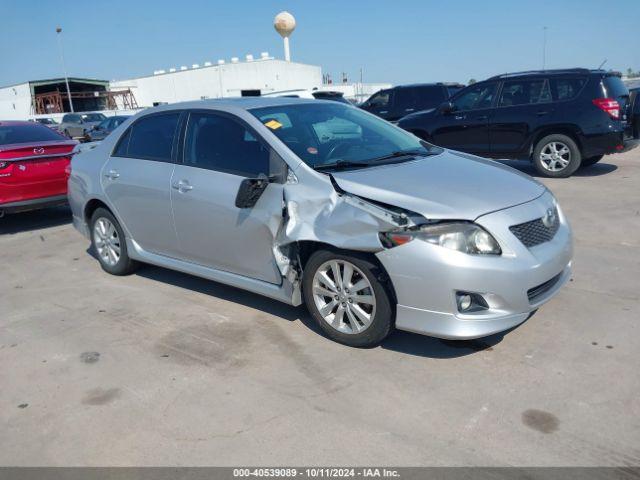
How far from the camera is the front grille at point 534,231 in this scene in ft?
11.4

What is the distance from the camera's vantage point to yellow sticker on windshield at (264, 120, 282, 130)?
4241 millimetres

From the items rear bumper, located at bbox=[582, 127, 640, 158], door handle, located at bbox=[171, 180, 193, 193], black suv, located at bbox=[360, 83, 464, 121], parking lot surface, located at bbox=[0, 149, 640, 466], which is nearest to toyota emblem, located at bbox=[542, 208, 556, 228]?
parking lot surface, located at bbox=[0, 149, 640, 466]

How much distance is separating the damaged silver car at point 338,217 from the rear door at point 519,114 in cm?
540

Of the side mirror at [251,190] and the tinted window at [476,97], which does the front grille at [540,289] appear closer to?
the side mirror at [251,190]

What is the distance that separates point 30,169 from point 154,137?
3.76m

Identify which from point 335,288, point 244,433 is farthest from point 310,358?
point 244,433

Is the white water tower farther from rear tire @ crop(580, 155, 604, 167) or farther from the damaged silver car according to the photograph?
the damaged silver car

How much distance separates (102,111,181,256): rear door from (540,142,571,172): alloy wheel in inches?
272

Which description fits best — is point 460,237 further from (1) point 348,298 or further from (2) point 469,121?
(2) point 469,121

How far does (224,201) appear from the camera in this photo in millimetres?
4277

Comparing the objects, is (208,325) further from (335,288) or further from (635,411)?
(635,411)

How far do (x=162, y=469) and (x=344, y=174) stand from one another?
2151 mm

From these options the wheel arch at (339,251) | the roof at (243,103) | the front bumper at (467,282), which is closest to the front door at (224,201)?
the roof at (243,103)

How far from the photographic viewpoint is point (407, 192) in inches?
140
